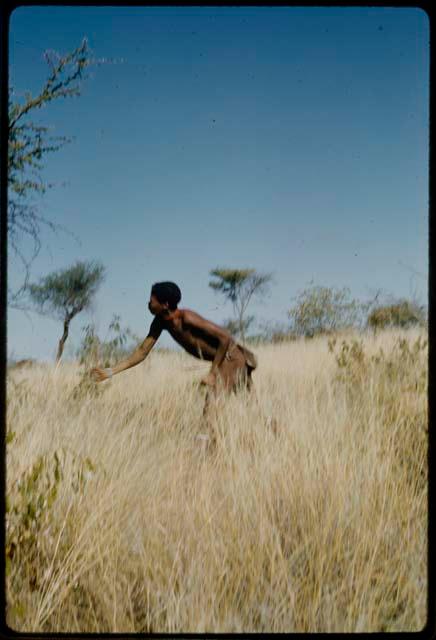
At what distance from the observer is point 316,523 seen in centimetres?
152

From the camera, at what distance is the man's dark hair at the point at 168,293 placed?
155 centimetres

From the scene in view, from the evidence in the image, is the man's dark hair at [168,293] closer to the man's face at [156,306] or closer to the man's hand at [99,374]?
the man's face at [156,306]

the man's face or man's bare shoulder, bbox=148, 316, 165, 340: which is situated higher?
the man's face

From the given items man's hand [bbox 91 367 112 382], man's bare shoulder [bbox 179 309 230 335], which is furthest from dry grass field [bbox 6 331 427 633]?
man's bare shoulder [bbox 179 309 230 335]

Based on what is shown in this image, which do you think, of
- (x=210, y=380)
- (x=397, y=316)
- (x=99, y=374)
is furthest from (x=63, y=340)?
(x=397, y=316)

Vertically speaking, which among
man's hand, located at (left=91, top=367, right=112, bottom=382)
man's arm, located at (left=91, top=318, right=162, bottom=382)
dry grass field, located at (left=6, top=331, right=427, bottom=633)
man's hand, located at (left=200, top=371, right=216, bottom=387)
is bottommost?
dry grass field, located at (left=6, top=331, right=427, bottom=633)

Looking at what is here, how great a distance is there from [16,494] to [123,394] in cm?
61

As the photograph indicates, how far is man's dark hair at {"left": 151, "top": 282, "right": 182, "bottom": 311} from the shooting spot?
1554mm

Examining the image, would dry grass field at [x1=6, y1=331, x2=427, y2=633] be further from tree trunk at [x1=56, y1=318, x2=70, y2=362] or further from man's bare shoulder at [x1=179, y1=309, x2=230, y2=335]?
man's bare shoulder at [x1=179, y1=309, x2=230, y2=335]

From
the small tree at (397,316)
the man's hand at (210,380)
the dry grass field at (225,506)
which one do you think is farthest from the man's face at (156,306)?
the small tree at (397,316)

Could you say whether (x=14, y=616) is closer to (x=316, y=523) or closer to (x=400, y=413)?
(x=316, y=523)

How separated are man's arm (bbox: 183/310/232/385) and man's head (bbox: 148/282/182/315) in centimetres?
5

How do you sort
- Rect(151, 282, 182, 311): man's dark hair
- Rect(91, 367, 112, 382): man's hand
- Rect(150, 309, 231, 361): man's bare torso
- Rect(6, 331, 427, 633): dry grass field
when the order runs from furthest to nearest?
Rect(91, 367, 112, 382): man's hand
Rect(150, 309, 231, 361): man's bare torso
Rect(151, 282, 182, 311): man's dark hair
Rect(6, 331, 427, 633): dry grass field
